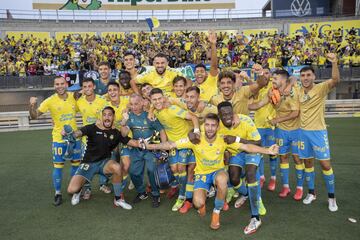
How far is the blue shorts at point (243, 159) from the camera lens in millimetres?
5375

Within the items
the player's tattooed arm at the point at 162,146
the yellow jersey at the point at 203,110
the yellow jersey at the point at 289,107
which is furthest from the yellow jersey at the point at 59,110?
the yellow jersey at the point at 289,107

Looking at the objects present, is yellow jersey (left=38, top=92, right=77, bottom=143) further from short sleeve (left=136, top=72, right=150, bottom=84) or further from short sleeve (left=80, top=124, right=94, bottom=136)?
short sleeve (left=136, top=72, right=150, bottom=84)

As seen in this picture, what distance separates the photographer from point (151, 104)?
6516 mm

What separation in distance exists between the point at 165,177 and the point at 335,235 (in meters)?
3.04

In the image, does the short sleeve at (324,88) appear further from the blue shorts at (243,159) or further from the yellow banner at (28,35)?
the yellow banner at (28,35)

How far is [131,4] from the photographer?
1316 inches

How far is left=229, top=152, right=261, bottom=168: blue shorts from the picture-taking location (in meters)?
5.38

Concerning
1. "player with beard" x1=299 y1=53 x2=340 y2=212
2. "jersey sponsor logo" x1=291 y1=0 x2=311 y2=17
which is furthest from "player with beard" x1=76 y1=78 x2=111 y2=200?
"jersey sponsor logo" x1=291 y1=0 x2=311 y2=17

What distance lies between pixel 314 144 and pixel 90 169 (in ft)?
13.9

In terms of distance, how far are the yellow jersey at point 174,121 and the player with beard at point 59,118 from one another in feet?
6.16

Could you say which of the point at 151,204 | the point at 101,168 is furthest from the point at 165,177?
the point at 101,168

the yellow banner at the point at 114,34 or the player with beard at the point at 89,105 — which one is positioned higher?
the yellow banner at the point at 114,34

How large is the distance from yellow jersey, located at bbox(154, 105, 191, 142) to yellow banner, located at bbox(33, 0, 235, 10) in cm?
2955

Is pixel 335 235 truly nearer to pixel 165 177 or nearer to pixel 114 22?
pixel 165 177
